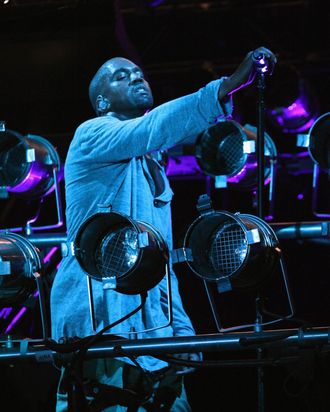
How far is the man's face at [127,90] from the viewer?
359 cm

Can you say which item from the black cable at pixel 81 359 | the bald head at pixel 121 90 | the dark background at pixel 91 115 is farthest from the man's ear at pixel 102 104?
the black cable at pixel 81 359

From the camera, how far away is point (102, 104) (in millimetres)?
3666

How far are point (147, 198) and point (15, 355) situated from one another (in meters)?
0.71

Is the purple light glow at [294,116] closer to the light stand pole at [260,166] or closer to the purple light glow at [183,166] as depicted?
the purple light glow at [183,166]

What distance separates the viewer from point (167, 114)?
2.94 metres

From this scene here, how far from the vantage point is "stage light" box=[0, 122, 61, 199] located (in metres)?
4.19

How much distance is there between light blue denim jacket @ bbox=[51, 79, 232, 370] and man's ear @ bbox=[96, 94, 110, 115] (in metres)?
0.30

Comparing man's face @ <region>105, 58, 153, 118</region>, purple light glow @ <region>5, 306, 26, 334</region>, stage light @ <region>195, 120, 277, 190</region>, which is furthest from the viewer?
purple light glow @ <region>5, 306, 26, 334</region>

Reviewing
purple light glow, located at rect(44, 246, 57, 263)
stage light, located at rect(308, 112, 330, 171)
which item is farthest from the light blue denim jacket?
purple light glow, located at rect(44, 246, 57, 263)

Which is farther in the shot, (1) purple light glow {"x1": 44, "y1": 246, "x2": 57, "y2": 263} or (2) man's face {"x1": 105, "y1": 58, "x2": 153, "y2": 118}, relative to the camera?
(1) purple light glow {"x1": 44, "y1": 246, "x2": 57, "y2": 263}

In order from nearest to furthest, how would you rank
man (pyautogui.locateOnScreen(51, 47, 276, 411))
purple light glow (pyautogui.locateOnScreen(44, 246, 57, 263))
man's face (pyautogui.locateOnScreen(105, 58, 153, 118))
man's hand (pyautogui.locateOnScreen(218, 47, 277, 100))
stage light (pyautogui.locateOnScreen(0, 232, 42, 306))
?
man's hand (pyautogui.locateOnScreen(218, 47, 277, 100)) → man (pyautogui.locateOnScreen(51, 47, 276, 411)) → stage light (pyautogui.locateOnScreen(0, 232, 42, 306)) → man's face (pyautogui.locateOnScreen(105, 58, 153, 118)) → purple light glow (pyautogui.locateOnScreen(44, 246, 57, 263))

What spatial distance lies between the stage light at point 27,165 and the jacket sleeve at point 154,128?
0.87 meters

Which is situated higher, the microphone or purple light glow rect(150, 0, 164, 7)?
purple light glow rect(150, 0, 164, 7)

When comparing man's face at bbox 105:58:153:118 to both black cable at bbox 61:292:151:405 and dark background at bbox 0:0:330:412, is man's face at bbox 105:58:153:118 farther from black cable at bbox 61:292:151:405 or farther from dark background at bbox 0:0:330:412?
black cable at bbox 61:292:151:405
